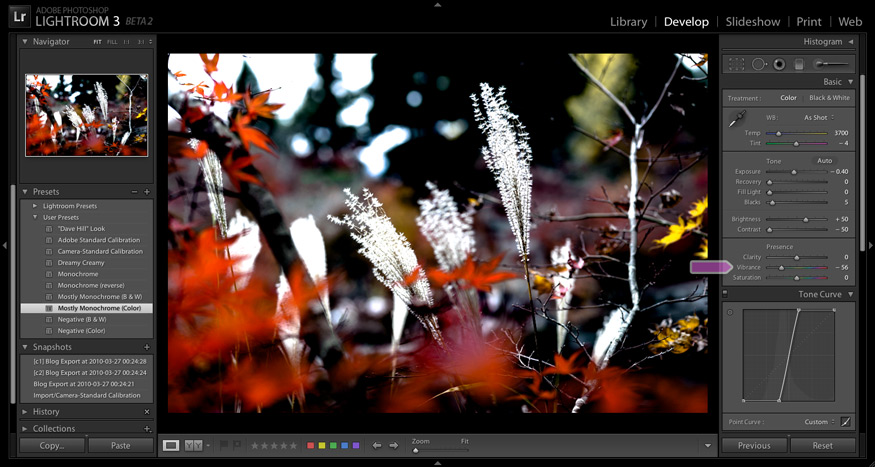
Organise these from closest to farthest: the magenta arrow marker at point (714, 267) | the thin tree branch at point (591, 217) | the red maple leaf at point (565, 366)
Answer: the magenta arrow marker at point (714, 267) → the red maple leaf at point (565, 366) → the thin tree branch at point (591, 217)

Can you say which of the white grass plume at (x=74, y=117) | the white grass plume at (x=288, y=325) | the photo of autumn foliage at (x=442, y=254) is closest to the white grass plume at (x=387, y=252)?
the photo of autumn foliage at (x=442, y=254)

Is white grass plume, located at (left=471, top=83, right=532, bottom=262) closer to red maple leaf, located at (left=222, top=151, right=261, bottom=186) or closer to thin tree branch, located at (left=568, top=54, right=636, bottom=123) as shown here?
thin tree branch, located at (left=568, top=54, right=636, bottom=123)

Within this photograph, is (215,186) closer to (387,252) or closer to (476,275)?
(387,252)

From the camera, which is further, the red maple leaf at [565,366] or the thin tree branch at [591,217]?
the thin tree branch at [591,217]

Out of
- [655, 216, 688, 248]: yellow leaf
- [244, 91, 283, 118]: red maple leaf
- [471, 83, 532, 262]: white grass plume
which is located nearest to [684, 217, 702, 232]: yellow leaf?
[655, 216, 688, 248]: yellow leaf

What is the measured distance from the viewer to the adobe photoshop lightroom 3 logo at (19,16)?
0.89 meters

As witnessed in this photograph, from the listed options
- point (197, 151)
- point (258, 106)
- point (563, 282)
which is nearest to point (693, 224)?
point (563, 282)

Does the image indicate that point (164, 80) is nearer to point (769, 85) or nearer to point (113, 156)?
point (113, 156)

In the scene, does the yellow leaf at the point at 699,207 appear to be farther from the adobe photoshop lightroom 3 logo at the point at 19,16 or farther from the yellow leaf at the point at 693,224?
the adobe photoshop lightroom 3 logo at the point at 19,16

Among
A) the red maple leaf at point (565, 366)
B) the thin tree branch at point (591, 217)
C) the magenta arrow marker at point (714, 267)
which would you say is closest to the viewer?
the magenta arrow marker at point (714, 267)

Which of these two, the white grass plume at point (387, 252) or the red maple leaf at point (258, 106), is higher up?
the red maple leaf at point (258, 106)

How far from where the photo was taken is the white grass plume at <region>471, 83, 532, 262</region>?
0.92 m

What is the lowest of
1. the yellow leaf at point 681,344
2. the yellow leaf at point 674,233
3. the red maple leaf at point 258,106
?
the yellow leaf at point 681,344

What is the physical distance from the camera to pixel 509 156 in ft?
3.08
